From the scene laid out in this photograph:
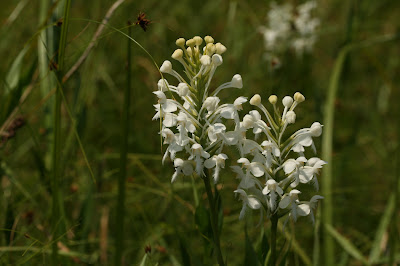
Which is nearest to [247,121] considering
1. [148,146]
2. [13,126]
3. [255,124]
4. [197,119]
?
[255,124]

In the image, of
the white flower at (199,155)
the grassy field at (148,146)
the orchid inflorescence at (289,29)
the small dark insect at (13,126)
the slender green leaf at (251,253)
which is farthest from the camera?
the orchid inflorescence at (289,29)

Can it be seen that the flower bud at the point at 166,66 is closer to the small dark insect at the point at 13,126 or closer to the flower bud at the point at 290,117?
the flower bud at the point at 290,117

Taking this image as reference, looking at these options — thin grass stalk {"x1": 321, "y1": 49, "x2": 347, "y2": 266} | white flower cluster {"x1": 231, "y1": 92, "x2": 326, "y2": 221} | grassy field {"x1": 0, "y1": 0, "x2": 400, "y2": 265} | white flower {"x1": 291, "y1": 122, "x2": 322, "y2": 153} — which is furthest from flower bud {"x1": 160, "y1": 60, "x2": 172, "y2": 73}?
thin grass stalk {"x1": 321, "y1": 49, "x2": 347, "y2": 266}

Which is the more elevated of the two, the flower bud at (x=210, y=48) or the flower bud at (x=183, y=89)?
the flower bud at (x=210, y=48)

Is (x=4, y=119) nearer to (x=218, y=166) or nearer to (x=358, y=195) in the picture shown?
(x=218, y=166)

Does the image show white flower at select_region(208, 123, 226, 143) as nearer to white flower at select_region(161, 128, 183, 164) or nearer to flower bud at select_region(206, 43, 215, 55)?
white flower at select_region(161, 128, 183, 164)

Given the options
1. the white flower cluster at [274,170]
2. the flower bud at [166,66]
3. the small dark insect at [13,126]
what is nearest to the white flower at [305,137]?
the white flower cluster at [274,170]

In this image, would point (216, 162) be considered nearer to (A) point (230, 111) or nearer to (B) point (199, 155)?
(B) point (199, 155)

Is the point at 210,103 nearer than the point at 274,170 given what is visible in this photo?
Yes
